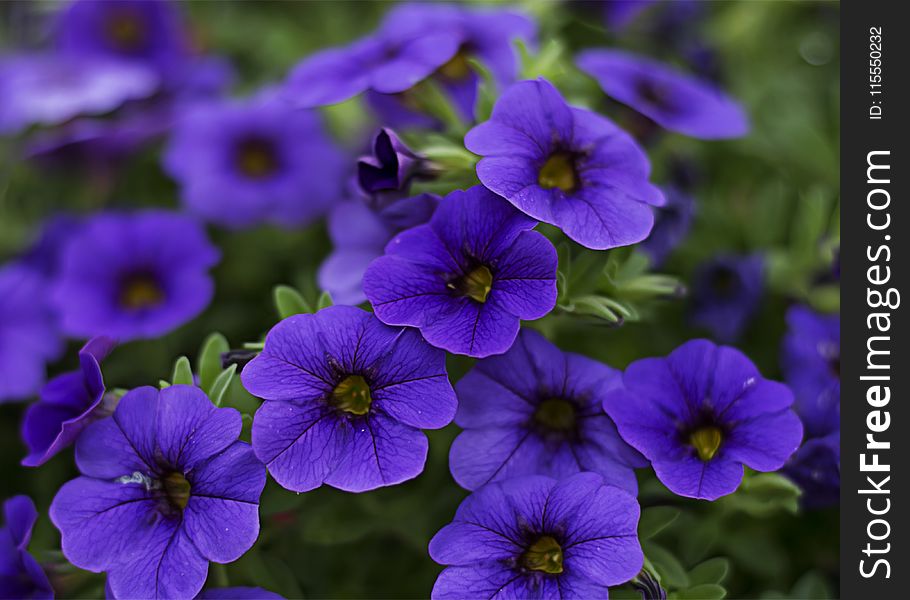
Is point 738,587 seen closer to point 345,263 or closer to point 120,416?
point 345,263

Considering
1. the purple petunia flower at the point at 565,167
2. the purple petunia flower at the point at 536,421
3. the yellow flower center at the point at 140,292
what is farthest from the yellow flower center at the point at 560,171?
the yellow flower center at the point at 140,292

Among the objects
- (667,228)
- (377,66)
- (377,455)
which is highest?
(377,66)

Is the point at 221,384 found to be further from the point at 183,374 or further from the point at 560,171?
the point at 560,171

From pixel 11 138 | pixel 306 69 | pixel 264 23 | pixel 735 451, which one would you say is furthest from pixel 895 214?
pixel 11 138

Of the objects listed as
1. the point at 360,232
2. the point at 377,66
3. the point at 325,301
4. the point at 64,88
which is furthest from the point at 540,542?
the point at 64,88

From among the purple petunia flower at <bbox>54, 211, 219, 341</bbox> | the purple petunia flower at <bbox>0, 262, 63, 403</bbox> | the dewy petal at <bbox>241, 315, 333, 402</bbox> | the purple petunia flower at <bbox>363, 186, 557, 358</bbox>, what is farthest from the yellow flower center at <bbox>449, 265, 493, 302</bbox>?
the purple petunia flower at <bbox>0, 262, 63, 403</bbox>

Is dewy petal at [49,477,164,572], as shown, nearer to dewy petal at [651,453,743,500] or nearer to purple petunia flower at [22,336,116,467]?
purple petunia flower at [22,336,116,467]
